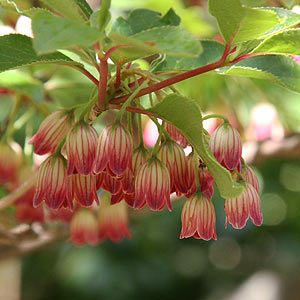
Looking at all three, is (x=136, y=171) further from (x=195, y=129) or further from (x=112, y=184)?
(x=195, y=129)

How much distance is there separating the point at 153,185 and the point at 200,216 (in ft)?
0.35

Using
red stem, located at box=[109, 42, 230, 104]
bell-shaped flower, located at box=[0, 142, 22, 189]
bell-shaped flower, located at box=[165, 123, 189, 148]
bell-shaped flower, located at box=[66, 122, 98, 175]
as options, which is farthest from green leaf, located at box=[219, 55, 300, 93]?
bell-shaped flower, located at box=[0, 142, 22, 189]

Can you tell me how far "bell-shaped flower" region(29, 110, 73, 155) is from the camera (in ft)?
3.23

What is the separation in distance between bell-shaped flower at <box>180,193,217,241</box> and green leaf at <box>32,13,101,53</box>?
1.24ft

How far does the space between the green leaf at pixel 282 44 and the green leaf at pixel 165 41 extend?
18cm

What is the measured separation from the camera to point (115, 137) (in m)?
0.89

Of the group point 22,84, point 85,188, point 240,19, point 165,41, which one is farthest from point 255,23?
point 22,84

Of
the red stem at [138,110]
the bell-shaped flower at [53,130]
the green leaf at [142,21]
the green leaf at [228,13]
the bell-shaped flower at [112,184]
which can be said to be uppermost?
the green leaf at [142,21]

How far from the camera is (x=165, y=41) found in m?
0.74

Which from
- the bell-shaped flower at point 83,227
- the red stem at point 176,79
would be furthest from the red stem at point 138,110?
the bell-shaped flower at point 83,227

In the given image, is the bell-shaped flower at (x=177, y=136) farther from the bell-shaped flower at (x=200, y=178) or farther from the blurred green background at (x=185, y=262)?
the blurred green background at (x=185, y=262)

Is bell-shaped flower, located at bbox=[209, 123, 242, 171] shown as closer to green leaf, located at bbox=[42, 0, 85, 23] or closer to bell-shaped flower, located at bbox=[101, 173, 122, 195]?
bell-shaped flower, located at bbox=[101, 173, 122, 195]

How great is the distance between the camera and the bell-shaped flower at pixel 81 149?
0.89m

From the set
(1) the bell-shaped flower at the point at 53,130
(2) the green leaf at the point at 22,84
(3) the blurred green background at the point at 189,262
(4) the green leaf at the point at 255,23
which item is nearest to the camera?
(4) the green leaf at the point at 255,23
